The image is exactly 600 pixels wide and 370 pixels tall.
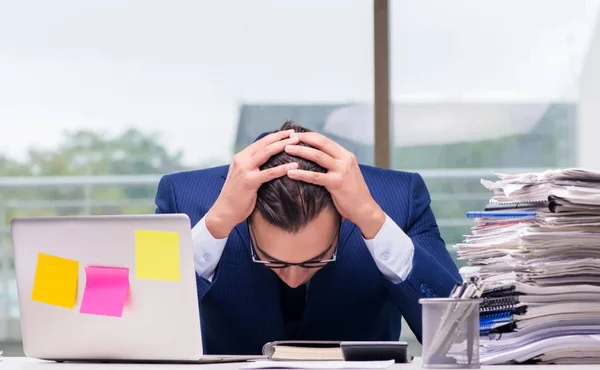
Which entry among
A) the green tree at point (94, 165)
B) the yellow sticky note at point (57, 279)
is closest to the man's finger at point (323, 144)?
the yellow sticky note at point (57, 279)

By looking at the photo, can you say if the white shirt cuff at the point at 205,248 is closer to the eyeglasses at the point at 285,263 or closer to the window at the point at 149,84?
the eyeglasses at the point at 285,263

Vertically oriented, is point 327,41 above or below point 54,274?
above

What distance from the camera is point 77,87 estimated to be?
4512mm

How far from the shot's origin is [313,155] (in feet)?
5.33

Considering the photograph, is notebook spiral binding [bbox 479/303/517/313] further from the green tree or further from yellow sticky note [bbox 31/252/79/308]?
the green tree

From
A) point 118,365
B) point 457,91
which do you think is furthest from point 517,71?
point 118,365

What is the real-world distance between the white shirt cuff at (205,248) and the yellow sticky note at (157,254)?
32 cm

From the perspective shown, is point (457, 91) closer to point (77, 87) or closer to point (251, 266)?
point (77, 87)

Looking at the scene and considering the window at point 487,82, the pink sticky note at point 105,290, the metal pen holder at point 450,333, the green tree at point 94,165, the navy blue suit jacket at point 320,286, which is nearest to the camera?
the metal pen holder at point 450,333

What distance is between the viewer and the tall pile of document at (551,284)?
1.40 meters

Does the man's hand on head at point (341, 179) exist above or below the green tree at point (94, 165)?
above

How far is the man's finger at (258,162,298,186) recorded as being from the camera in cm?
161

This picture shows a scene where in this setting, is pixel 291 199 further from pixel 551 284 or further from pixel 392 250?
pixel 551 284

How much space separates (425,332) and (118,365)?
50 centimetres
